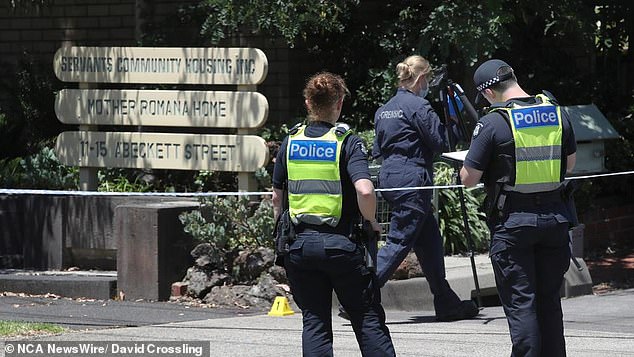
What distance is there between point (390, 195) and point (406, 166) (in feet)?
0.76

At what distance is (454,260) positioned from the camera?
1039 cm

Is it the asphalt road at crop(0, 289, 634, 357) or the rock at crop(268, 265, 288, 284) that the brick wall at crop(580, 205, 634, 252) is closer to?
the asphalt road at crop(0, 289, 634, 357)

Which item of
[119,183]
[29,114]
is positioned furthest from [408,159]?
[29,114]

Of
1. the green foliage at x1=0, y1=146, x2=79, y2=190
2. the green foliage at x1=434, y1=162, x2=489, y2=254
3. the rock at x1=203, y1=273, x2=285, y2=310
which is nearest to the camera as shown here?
the rock at x1=203, y1=273, x2=285, y2=310

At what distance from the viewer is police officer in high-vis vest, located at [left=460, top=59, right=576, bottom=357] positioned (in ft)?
19.7

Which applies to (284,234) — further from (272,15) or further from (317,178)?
(272,15)

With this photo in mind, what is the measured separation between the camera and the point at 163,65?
10.7 metres

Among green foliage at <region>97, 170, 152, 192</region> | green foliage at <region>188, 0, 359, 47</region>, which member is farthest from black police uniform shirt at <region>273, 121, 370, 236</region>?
green foliage at <region>97, 170, 152, 192</region>

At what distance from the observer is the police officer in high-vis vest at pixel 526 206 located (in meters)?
6.01

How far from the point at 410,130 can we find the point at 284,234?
2.28 m

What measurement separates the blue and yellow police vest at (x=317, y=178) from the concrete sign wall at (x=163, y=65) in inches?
162

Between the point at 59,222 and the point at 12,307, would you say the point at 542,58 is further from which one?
the point at 12,307

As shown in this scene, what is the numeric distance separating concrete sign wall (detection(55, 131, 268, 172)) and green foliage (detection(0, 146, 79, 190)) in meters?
0.38

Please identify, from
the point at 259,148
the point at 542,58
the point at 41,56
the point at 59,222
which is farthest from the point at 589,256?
the point at 41,56
